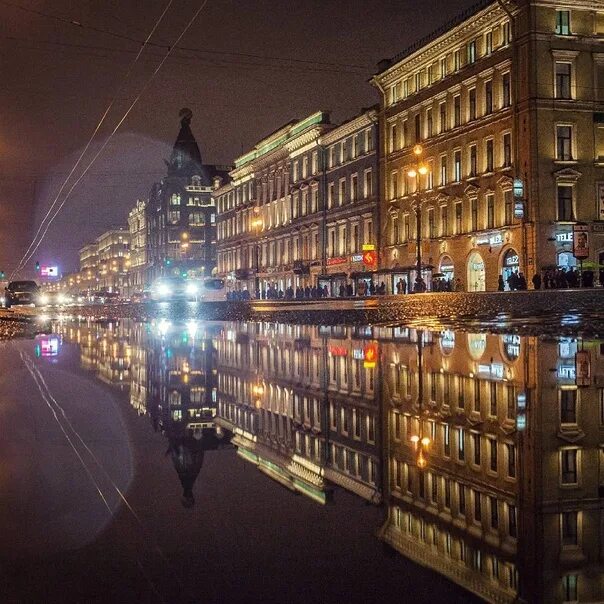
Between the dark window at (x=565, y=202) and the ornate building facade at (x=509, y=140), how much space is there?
5cm

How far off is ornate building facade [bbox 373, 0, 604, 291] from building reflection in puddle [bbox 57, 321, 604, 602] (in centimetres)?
3591

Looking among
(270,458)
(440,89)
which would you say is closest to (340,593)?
(270,458)

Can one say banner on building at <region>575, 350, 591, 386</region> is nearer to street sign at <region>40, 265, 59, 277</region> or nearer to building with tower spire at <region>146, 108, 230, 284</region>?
building with tower spire at <region>146, 108, 230, 284</region>

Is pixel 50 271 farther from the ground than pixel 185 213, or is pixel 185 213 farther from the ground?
pixel 185 213

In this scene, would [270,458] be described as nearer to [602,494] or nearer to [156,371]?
[602,494]

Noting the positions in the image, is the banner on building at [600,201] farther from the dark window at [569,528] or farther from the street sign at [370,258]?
the dark window at [569,528]

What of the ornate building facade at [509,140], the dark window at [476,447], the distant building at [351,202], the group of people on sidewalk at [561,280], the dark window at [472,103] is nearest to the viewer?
the dark window at [476,447]

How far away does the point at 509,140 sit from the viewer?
5181 centimetres

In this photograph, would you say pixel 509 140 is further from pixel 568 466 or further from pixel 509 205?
pixel 568 466

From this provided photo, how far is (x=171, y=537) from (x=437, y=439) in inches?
120

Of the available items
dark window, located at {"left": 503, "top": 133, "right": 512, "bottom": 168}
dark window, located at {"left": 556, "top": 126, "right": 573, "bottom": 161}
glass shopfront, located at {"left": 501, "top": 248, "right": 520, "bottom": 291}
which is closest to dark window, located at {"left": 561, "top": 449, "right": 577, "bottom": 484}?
glass shopfront, located at {"left": 501, "top": 248, "right": 520, "bottom": 291}

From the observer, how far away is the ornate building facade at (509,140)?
49.0 meters

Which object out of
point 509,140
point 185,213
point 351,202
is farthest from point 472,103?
point 185,213

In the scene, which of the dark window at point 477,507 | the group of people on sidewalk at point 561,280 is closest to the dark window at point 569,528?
the dark window at point 477,507
